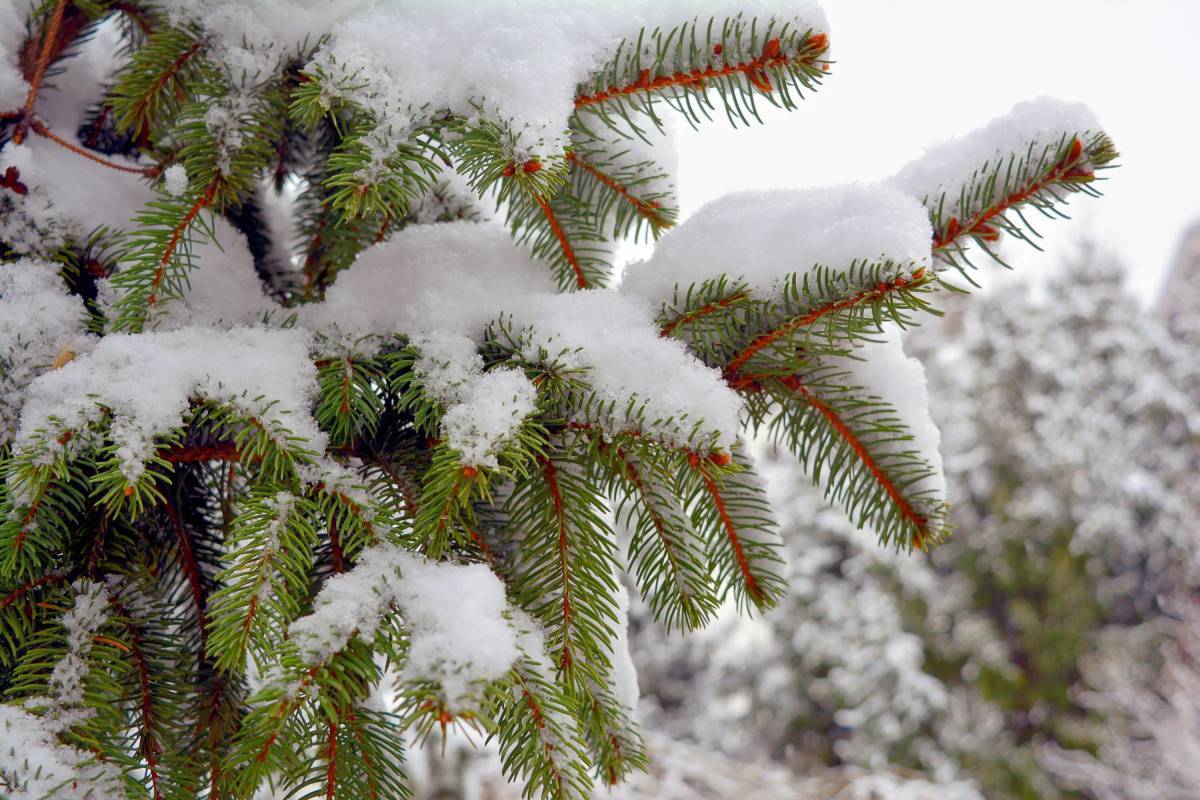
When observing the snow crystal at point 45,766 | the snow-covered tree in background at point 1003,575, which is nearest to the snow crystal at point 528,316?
the snow crystal at point 45,766

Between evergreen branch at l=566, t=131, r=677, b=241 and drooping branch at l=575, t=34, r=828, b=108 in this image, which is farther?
evergreen branch at l=566, t=131, r=677, b=241

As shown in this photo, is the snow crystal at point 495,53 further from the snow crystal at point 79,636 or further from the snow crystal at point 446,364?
the snow crystal at point 79,636

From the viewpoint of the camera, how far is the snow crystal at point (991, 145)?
56cm

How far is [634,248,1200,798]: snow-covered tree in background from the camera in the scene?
5098mm

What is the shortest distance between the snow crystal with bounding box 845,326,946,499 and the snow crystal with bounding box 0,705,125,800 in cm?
59

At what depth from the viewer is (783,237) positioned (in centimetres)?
60

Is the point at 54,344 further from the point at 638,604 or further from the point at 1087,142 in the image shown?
the point at 638,604

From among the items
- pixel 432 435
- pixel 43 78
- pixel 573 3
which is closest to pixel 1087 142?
pixel 573 3

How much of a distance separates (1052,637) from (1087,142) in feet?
18.4

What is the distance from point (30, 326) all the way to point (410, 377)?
11.3 inches

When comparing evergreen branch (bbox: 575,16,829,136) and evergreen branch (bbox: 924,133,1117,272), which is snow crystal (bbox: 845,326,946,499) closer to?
evergreen branch (bbox: 924,133,1117,272)

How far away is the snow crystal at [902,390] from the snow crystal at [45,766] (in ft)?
1.92

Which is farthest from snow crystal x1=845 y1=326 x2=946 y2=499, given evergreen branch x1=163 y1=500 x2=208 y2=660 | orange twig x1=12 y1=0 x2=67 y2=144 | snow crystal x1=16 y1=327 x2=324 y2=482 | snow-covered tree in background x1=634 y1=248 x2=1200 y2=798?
snow-covered tree in background x1=634 y1=248 x2=1200 y2=798

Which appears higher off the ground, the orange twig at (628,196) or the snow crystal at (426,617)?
the orange twig at (628,196)
